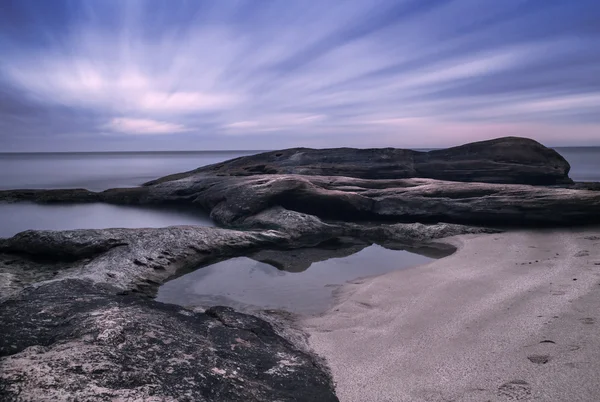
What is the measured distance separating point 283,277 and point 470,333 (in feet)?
11.9

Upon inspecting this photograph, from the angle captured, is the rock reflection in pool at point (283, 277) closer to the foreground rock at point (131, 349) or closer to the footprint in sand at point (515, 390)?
the foreground rock at point (131, 349)

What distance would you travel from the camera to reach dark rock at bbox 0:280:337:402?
2.62m

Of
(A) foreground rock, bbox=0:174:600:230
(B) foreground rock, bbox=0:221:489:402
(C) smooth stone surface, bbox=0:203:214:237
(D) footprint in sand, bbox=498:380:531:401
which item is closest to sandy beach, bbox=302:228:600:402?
(D) footprint in sand, bbox=498:380:531:401

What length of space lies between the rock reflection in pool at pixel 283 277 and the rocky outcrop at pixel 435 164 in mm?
9097

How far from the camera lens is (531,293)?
515 centimetres

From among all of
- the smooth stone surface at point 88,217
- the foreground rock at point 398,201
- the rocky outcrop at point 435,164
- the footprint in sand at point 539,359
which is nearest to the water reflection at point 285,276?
the foreground rock at point 398,201

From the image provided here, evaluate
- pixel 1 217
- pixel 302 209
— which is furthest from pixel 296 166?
pixel 1 217

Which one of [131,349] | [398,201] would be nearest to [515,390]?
[131,349]

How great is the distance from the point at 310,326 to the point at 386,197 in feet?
25.8

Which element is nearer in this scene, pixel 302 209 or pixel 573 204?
pixel 573 204

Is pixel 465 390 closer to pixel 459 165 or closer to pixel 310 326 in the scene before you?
pixel 310 326

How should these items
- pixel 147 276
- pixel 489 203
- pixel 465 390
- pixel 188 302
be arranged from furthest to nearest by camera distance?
pixel 489 203 → pixel 147 276 → pixel 188 302 → pixel 465 390

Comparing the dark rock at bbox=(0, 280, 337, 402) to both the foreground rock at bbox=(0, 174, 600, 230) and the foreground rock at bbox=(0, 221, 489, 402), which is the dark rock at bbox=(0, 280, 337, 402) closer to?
the foreground rock at bbox=(0, 221, 489, 402)

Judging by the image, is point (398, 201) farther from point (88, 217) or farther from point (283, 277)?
point (88, 217)
